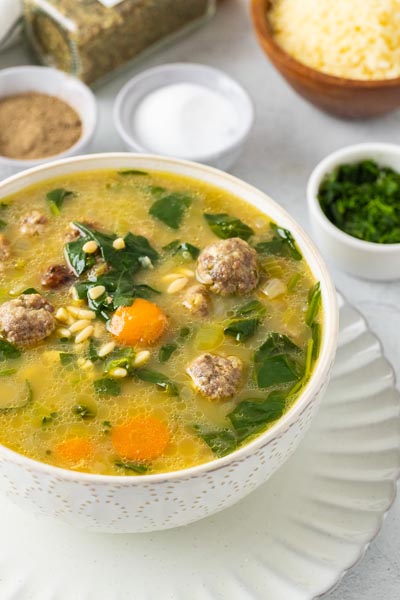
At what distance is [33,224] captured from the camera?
9.50ft

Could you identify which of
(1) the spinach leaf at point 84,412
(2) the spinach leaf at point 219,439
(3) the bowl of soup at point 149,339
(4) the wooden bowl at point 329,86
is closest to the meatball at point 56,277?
(3) the bowl of soup at point 149,339

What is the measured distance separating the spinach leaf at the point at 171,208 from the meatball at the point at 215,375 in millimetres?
629

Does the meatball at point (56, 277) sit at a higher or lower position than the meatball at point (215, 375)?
higher

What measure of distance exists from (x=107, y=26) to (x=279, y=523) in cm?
274

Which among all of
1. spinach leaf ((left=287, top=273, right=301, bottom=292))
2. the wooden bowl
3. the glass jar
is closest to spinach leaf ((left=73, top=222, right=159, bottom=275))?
spinach leaf ((left=287, top=273, right=301, bottom=292))

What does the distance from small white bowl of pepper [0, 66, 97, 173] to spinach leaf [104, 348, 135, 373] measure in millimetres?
1582

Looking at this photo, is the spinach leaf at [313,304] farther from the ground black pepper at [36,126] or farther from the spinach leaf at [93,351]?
the ground black pepper at [36,126]

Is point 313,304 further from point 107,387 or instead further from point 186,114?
point 186,114

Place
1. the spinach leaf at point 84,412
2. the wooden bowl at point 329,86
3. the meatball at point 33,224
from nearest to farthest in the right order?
the spinach leaf at point 84,412, the meatball at point 33,224, the wooden bowl at point 329,86

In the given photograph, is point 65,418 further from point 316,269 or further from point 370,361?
point 370,361

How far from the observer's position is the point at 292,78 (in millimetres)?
4195

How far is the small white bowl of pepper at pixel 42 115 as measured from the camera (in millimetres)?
4059

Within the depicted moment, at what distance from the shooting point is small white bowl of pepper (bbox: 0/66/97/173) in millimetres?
4059

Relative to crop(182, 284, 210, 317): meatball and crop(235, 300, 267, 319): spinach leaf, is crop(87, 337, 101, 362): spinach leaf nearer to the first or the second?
crop(182, 284, 210, 317): meatball
